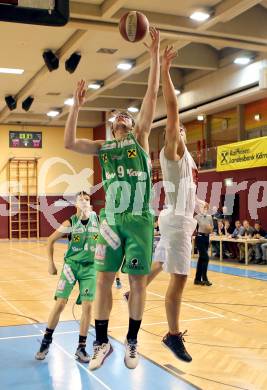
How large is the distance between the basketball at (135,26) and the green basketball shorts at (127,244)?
4.42ft

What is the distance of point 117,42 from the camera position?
14133 mm

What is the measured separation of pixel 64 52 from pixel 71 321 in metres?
8.26

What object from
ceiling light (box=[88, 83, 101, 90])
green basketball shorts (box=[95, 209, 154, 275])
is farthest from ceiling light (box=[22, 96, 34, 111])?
green basketball shorts (box=[95, 209, 154, 275])

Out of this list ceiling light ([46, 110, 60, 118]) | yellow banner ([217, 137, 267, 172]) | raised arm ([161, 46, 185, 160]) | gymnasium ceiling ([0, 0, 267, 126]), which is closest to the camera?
raised arm ([161, 46, 185, 160])

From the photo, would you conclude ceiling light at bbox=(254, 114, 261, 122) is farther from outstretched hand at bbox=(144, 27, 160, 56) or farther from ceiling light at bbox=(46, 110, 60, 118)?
outstretched hand at bbox=(144, 27, 160, 56)

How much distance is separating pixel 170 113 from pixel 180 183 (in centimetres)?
60

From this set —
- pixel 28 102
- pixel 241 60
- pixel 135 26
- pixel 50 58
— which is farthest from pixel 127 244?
pixel 28 102

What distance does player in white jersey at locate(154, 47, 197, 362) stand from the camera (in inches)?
169

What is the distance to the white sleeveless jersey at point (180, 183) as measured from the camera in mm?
4309

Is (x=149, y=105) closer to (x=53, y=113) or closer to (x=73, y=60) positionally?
(x=73, y=60)

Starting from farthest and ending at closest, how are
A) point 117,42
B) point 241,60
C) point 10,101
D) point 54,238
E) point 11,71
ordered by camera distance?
point 10,101, point 11,71, point 241,60, point 117,42, point 54,238

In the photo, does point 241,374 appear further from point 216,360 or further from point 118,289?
point 118,289

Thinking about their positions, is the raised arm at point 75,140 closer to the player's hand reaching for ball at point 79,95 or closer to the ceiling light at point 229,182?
the player's hand reaching for ball at point 79,95

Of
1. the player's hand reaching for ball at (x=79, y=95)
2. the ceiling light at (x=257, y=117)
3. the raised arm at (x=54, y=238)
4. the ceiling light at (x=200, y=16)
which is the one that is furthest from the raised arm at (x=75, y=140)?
the ceiling light at (x=257, y=117)
